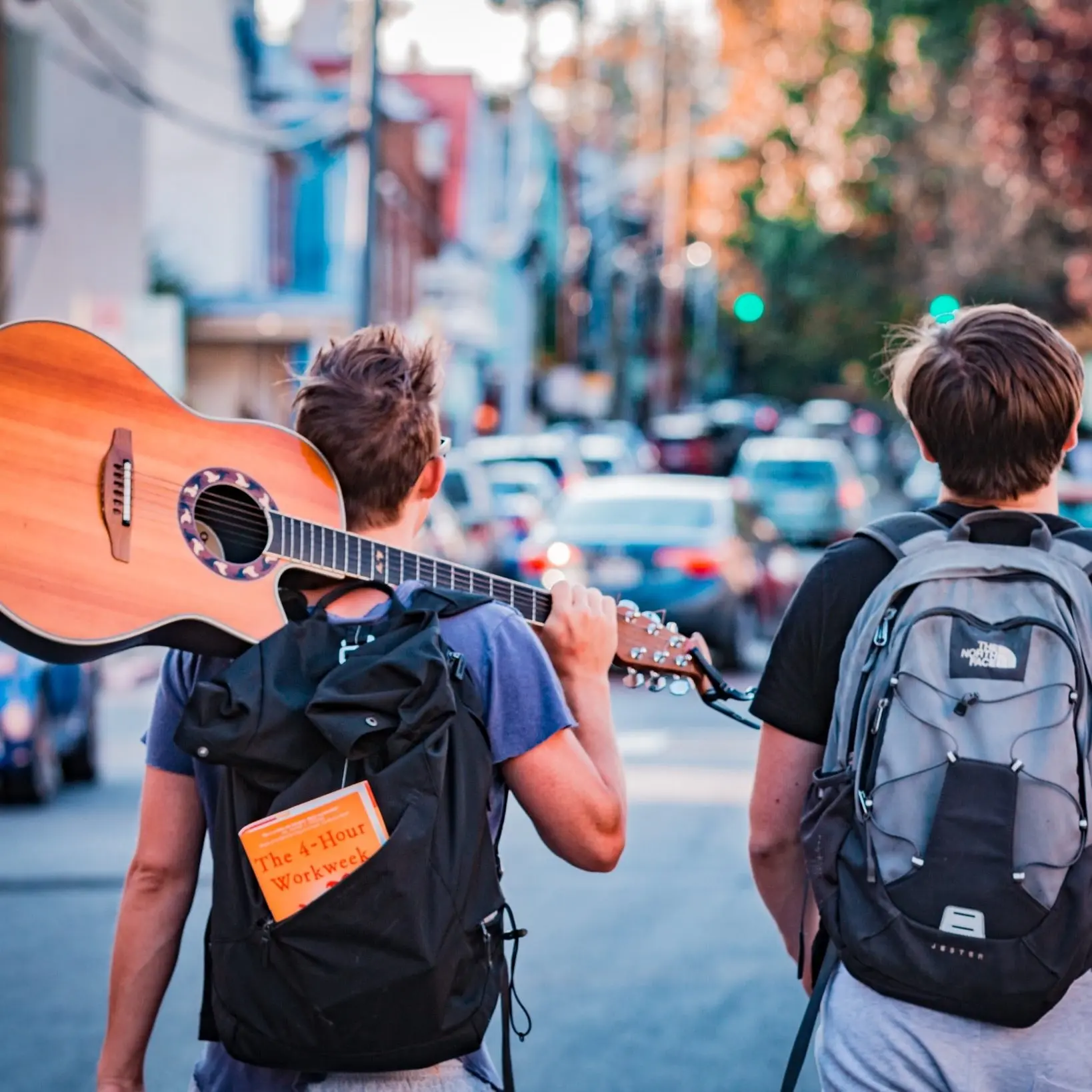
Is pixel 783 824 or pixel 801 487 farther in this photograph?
pixel 801 487

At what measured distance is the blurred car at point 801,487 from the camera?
2831 centimetres

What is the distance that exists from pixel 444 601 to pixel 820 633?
24.8 inches

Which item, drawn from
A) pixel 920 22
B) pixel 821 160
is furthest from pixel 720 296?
pixel 920 22

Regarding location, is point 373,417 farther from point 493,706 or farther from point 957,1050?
point 957,1050

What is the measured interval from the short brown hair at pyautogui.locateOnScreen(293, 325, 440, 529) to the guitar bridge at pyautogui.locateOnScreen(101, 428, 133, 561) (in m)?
0.31

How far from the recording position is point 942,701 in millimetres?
2639

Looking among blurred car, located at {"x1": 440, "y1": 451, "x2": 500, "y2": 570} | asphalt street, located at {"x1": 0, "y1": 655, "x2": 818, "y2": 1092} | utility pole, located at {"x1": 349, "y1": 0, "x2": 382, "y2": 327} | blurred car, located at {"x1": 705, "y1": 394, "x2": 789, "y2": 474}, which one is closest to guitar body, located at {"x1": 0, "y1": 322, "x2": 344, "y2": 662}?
asphalt street, located at {"x1": 0, "y1": 655, "x2": 818, "y2": 1092}

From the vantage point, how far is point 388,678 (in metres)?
2.56

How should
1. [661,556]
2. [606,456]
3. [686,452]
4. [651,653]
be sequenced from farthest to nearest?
[686,452], [606,456], [661,556], [651,653]

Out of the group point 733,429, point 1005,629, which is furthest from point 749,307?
point 1005,629

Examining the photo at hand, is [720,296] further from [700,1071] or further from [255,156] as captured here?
[700,1071]

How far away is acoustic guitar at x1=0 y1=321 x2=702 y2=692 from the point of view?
2.59 metres

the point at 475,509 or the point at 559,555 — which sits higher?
the point at 559,555

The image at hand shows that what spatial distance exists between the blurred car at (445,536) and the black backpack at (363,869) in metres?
15.6
